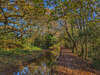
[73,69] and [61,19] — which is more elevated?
[61,19]

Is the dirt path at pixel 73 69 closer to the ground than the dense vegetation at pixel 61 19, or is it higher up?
closer to the ground

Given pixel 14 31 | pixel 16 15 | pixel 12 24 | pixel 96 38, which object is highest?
pixel 16 15

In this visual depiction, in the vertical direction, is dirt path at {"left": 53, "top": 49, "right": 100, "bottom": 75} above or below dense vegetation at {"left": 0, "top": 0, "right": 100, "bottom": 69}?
below

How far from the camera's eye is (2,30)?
7.15 metres

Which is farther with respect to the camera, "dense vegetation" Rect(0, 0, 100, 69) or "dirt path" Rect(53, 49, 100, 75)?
"dense vegetation" Rect(0, 0, 100, 69)

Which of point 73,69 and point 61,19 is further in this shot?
point 61,19

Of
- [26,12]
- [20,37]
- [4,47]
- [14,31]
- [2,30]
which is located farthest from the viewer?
[4,47]

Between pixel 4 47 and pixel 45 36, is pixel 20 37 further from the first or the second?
pixel 45 36

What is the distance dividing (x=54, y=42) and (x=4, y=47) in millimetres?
13859

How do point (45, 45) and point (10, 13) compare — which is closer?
point (10, 13)

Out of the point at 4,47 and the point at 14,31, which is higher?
the point at 14,31

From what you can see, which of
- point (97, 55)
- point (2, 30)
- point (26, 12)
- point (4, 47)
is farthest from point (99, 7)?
point (4, 47)

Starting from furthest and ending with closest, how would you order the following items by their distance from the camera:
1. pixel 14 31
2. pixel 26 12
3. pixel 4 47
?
pixel 4 47 < pixel 14 31 < pixel 26 12

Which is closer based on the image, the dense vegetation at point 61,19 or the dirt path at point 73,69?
the dirt path at point 73,69
